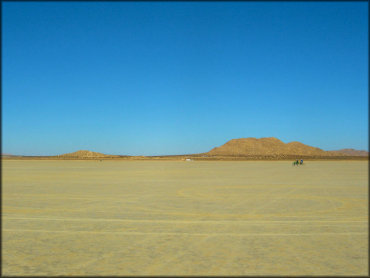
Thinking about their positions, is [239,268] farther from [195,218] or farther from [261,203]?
[261,203]

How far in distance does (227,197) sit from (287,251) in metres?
7.91

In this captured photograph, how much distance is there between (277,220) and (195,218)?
7.71ft

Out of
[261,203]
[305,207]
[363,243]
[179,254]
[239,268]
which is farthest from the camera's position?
[261,203]

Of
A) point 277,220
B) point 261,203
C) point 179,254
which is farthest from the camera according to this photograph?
point 261,203

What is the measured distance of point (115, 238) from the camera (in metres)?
7.05

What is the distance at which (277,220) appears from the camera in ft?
29.6

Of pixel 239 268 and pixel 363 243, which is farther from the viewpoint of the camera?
pixel 363 243

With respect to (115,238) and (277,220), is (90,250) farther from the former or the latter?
(277,220)

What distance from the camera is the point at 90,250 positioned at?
20.2 feet

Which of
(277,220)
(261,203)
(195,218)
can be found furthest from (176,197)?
(277,220)

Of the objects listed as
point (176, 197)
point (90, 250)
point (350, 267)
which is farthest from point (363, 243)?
point (176, 197)

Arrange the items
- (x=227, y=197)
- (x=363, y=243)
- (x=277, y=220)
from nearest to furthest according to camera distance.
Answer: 1. (x=363, y=243)
2. (x=277, y=220)
3. (x=227, y=197)

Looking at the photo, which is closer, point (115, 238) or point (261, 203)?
point (115, 238)

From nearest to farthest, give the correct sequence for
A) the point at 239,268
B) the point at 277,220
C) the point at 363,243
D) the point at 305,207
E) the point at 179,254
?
the point at 239,268, the point at 179,254, the point at 363,243, the point at 277,220, the point at 305,207
